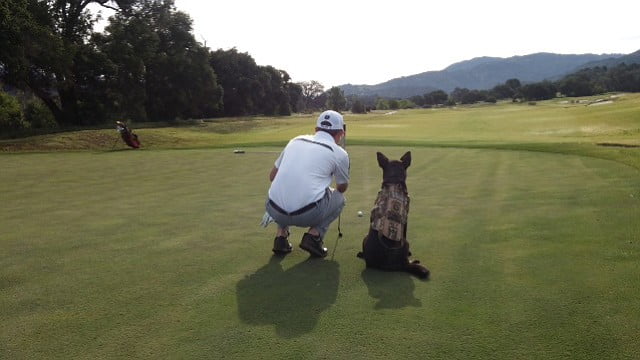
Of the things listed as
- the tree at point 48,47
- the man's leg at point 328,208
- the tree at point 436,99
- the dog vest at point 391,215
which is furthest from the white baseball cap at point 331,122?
the tree at point 436,99

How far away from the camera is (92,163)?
16828 millimetres

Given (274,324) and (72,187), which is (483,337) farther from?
(72,187)

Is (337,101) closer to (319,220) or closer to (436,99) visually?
(436,99)

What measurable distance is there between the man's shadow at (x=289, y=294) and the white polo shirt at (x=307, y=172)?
2.44 feet

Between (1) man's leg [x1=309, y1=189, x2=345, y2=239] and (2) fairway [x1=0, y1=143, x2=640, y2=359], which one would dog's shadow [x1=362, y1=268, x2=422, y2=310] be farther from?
(1) man's leg [x1=309, y1=189, x2=345, y2=239]

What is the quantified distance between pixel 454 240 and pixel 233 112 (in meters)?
76.7

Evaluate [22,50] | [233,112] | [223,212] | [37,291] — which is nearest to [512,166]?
[223,212]

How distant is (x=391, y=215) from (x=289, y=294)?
1.42m

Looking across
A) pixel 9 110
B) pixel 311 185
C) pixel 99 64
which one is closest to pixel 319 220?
pixel 311 185

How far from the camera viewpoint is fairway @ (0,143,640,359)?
3.62 metres

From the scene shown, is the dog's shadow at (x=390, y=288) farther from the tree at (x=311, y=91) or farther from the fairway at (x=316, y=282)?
the tree at (x=311, y=91)

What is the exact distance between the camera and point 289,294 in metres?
4.63

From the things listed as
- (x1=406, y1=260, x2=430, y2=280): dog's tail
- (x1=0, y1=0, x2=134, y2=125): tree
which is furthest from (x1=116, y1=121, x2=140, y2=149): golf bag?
(x1=406, y1=260, x2=430, y2=280): dog's tail

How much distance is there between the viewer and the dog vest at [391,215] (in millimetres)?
5270
